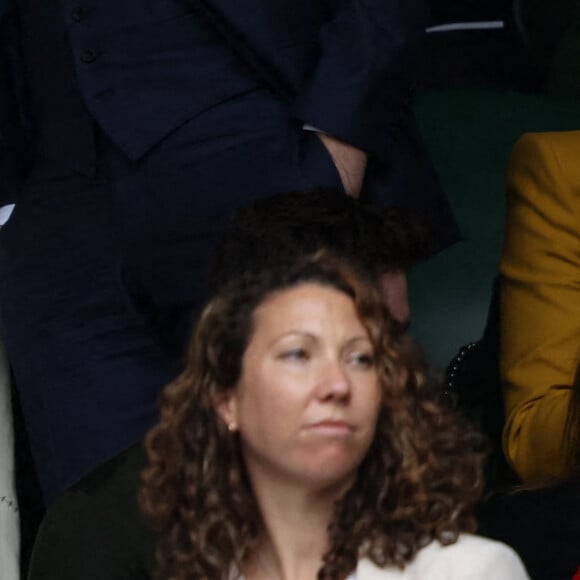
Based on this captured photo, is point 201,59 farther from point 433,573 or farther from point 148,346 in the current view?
point 433,573

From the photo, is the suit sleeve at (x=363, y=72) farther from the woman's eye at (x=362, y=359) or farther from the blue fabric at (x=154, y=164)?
the woman's eye at (x=362, y=359)

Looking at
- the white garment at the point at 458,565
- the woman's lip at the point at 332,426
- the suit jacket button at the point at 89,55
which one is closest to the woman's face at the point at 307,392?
the woman's lip at the point at 332,426

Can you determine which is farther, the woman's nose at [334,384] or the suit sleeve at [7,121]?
the suit sleeve at [7,121]

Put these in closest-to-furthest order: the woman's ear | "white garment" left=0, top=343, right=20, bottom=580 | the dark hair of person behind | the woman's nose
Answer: the woman's nose → the woman's ear → the dark hair of person behind → "white garment" left=0, top=343, right=20, bottom=580

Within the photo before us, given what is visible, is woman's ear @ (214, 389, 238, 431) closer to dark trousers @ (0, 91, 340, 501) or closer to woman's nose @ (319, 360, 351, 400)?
woman's nose @ (319, 360, 351, 400)

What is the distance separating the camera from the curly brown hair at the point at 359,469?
5.28 feet

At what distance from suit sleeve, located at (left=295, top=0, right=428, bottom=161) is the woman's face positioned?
1.40ft

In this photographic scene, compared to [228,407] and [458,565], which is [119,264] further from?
[458,565]

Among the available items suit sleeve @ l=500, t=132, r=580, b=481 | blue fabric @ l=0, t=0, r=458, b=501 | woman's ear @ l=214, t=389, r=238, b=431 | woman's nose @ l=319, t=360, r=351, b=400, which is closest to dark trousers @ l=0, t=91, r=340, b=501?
blue fabric @ l=0, t=0, r=458, b=501

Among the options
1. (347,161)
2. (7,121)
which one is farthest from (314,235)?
(7,121)

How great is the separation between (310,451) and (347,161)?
59cm

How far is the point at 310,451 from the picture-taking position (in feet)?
5.13

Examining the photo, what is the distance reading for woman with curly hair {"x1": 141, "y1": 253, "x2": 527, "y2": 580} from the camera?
5.16 feet

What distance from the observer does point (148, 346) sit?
82.7 inches
